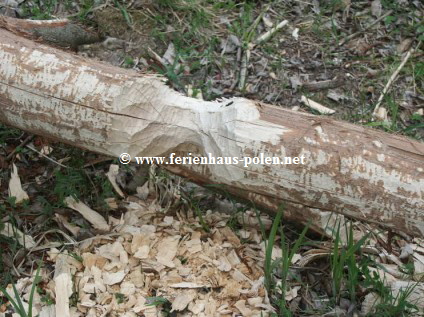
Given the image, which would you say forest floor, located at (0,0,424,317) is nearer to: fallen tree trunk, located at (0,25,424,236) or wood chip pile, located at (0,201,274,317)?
wood chip pile, located at (0,201,274,317)

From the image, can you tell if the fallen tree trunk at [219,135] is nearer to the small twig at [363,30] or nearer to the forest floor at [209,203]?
the forest floor at [209,203]

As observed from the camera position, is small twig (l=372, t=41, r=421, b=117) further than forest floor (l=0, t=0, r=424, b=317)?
Yes

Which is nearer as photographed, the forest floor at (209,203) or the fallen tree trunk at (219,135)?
the fallen tree trunk at (219,135)

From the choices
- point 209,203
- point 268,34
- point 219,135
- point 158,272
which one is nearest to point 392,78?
point 268,34

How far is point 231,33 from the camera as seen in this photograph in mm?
3943

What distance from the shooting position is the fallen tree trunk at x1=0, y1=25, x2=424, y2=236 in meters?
2.13

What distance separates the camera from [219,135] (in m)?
2.26

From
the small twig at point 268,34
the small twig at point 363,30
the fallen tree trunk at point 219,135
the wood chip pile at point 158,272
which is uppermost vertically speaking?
the small twig at point 363,30

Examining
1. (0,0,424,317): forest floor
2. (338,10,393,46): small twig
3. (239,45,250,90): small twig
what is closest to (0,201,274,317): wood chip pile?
(0,0,424,317): forest floor

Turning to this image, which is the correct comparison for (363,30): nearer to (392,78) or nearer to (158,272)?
(392,78)

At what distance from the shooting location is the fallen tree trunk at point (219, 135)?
6.99ft

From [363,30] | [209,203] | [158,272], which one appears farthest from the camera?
[363,30]

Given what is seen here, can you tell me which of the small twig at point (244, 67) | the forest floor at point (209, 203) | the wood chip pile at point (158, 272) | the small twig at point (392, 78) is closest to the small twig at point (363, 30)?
the forest floor at point (209, 203)

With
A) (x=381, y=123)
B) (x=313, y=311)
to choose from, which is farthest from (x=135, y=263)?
(x=381, y=123)
